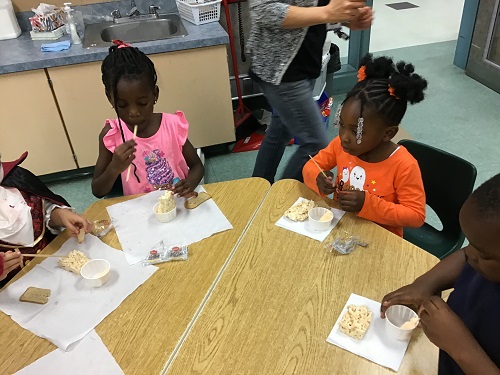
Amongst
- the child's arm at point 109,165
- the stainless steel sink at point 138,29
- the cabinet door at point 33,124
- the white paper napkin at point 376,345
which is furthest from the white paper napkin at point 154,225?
the stainless steel sink at point 138,29

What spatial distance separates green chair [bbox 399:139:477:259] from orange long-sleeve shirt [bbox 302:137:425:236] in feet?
0.70

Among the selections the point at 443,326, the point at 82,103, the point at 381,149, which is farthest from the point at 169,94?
the point at 443,326

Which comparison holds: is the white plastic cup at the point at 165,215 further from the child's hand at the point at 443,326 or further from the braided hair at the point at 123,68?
the child's hand at the point at 443,326

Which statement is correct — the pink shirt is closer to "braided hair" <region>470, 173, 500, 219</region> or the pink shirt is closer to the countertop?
the countertop

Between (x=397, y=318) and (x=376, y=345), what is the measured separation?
0.09 m

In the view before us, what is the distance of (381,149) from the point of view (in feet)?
4.67

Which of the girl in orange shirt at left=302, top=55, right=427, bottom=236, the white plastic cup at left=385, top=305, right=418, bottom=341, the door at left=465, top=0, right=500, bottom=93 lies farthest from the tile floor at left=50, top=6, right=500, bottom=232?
Result: the white plastic cup at left=385, top=305, right=418, bottom=341

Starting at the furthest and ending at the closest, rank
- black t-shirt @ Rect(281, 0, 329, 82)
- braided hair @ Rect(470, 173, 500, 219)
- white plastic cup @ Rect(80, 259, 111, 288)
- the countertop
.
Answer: the countertop, black t-shirt @ Rect(281, 0, 329, 82), white plastic cup @ Rect(80, 259, 111, 288), braided hair @ Rect(470, 173, 500, 219)

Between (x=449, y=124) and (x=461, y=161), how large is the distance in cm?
188

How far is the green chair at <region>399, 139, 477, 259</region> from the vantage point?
153 cm

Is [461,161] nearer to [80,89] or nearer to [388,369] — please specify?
[388,369]

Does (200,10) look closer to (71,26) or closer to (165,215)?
(71,26)

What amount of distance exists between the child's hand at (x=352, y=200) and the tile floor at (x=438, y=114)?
58.3 inches

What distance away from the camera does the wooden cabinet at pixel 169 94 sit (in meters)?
2.52
